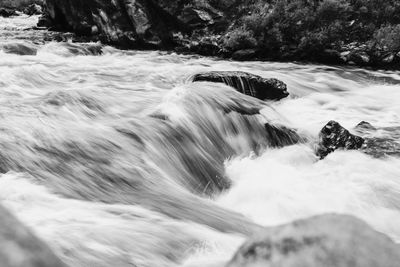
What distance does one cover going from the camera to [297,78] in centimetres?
1174

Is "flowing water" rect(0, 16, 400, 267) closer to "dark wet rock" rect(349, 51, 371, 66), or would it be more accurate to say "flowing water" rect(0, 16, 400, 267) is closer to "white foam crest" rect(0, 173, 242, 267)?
"white foam crest" rect(0, 173, 242, 267)

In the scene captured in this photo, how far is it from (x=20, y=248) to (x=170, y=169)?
15.4 feet

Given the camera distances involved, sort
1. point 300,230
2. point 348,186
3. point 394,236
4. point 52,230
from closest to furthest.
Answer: point 300,230, point 52,230, point 394,236, point 348,186

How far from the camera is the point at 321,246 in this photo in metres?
1.48

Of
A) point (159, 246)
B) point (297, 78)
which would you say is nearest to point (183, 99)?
point (159, 246)

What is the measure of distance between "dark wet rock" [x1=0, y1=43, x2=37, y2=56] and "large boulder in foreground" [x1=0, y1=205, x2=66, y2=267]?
12834 mm

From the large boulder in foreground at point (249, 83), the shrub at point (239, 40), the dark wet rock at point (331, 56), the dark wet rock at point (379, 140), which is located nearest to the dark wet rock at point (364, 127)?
the dark wet rock at point (379, 140)

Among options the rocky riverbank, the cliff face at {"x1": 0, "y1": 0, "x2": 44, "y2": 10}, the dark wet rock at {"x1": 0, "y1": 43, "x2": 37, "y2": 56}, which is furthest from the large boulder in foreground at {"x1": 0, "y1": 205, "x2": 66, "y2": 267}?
the cliff face at {"x1": 0, "y1": 0, "x2": 44, "y2": 10}

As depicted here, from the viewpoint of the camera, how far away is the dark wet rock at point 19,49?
1254 centimetres

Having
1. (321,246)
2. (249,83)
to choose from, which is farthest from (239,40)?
(321,246)

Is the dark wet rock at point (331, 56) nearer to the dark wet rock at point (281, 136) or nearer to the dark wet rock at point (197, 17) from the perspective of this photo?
the dark wet rock at point (197, 17)

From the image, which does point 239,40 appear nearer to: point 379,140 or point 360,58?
point 360,58

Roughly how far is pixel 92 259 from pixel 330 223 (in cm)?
233

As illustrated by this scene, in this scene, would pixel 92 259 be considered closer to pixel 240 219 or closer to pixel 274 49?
pixel 240 219
